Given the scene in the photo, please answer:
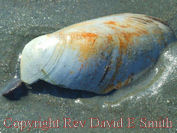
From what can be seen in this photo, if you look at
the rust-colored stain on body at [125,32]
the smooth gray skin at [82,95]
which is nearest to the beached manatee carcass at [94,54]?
the rust-colored stain on body at [125,32]

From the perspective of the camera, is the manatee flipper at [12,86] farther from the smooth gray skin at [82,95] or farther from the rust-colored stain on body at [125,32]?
the rust-colored stain on body at [125,32]

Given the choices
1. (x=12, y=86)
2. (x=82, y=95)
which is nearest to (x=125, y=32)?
(x=82, y=95)

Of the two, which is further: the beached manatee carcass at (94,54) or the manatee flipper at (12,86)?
the manatee flipper at (12,86)

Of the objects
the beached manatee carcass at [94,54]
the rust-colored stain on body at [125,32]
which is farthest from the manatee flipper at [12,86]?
the rust-colored stain on body at [125,32]

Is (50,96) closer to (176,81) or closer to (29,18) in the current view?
(29,18)

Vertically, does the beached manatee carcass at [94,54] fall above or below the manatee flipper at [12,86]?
above

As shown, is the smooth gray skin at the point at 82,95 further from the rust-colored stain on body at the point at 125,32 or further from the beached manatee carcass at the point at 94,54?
the rust-colored stain on body at the point at 125,32

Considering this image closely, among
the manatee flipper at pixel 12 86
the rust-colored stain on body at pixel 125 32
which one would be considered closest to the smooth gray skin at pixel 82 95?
the manatee flipper at pixel 12 86

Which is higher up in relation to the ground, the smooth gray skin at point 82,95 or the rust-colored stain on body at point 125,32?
the rust-colored stain on body at point 125,32

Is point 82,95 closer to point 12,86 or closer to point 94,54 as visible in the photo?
point 94,54
